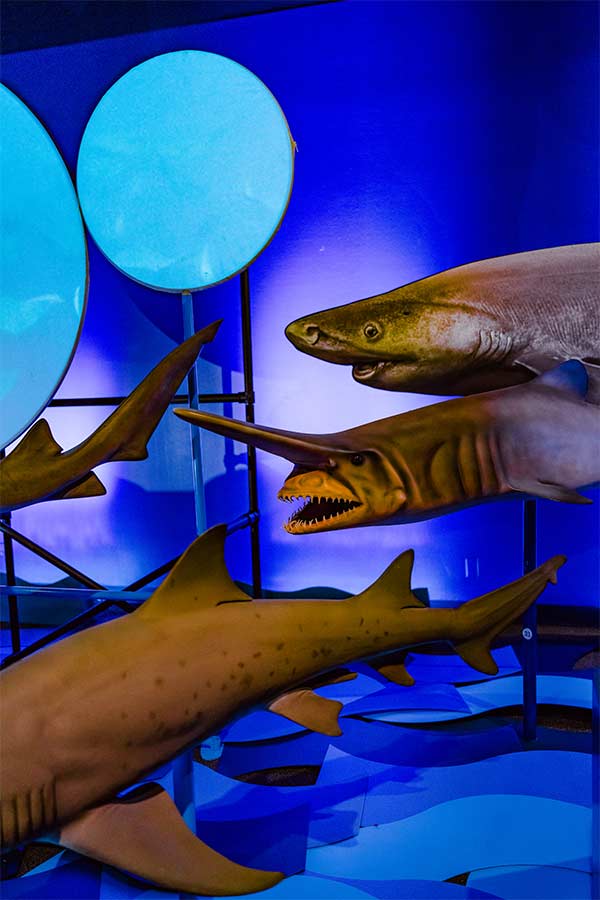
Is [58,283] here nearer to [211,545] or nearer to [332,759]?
[211,545]

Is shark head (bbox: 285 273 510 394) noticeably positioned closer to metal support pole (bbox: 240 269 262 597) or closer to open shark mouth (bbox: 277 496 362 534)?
open shark mouth (bbox: 277 496 362 534)

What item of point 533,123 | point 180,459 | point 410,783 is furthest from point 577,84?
point 410,783

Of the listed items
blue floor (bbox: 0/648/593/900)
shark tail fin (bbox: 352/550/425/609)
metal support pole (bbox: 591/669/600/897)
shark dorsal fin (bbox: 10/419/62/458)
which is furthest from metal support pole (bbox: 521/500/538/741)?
shark dorsal fin (bbox: 10/419/62/458)

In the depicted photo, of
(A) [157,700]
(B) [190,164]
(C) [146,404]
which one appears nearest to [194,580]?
(A) [157,700]

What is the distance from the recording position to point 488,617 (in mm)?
849

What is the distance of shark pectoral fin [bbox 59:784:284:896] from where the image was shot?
689 mm

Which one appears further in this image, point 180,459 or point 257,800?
point 180,459

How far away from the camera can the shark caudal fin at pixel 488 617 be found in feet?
2.77

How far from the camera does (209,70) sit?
1.10 meters

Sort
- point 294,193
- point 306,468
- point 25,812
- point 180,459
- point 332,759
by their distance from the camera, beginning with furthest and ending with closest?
point 180,459 → point 294,193 → point 332,759 → point 306,468 → point 25,812

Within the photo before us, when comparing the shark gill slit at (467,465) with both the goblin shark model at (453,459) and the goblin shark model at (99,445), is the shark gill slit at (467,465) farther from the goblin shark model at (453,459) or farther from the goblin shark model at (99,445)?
Answer: the goblin shark model at (99,445)

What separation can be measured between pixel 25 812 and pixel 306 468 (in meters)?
0.44

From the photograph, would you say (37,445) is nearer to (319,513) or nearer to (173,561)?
(319,513)

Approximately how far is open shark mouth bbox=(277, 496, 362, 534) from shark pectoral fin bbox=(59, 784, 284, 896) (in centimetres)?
31
